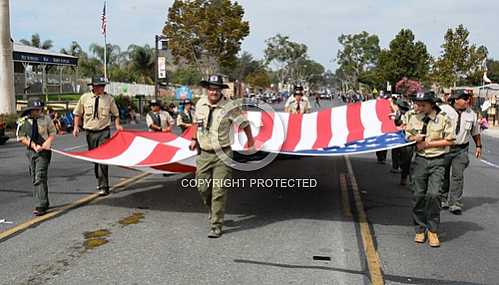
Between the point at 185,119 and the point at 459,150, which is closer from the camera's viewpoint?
the point at 459,150

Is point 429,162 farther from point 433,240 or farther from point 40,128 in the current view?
point 40,128

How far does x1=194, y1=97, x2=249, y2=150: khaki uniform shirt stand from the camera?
613cm

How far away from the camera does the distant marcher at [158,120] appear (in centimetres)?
991

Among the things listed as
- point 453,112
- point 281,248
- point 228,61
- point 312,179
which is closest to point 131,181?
point 312,179

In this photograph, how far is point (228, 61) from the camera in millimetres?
47438

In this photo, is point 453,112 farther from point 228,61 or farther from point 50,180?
point 228,61

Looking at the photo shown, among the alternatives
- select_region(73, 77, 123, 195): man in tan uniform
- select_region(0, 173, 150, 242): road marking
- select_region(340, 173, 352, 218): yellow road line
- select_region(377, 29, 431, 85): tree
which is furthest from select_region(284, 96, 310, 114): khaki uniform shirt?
select_region(377, 29, 431, 85): tree

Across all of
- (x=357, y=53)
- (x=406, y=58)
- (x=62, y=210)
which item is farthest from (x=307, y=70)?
(x=62, y=210)

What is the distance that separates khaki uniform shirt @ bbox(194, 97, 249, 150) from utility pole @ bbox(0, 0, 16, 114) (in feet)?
65.2

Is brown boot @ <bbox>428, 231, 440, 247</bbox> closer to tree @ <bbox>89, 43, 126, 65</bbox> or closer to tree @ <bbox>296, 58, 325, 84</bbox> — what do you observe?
tree @ <bbox>89, 43, 126, 65</bbox>

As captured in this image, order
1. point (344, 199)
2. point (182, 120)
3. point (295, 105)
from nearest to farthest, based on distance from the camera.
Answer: point (344, 199)
point (182, 120)
point (295, 105)

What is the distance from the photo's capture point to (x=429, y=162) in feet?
19.1

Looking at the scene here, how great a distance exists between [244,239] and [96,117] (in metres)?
3.57

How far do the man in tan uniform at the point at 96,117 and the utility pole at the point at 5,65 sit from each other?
56.0ft
